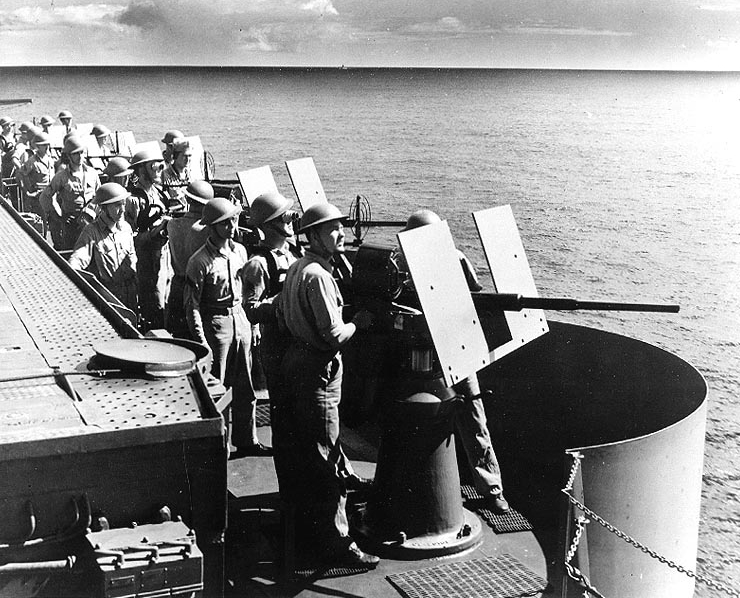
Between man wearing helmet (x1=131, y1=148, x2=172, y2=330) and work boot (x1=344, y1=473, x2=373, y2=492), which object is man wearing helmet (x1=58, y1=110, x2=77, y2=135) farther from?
work boot (x1=344, y1=473, x2=373, y2=492)

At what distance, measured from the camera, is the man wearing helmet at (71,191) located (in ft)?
44.4

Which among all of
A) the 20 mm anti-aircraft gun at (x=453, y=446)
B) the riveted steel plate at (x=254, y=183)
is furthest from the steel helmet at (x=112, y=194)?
the 20 mm anti-aircraft gun at (x=453, y=446)

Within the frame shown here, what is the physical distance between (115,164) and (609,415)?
21.5 ft

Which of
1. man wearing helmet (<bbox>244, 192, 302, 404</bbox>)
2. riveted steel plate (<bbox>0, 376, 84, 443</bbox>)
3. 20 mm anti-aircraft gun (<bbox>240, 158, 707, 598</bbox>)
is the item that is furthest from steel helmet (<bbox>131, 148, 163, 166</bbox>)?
riveted steel plate (<bbox>0, 376, 84, 443</bbox>)

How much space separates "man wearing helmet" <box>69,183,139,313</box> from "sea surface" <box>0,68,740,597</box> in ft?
31.0

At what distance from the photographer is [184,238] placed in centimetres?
952

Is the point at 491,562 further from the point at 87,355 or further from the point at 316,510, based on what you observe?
the point at 87,355

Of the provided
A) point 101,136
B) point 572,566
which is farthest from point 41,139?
point 572,566

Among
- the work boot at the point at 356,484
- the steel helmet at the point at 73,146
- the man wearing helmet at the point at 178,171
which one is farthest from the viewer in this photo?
the steel helmet at the point at 73,146

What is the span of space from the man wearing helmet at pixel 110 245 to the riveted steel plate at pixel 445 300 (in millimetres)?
4596

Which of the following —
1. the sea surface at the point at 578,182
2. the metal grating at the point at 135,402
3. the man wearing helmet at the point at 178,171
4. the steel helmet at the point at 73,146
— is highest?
the steel helmet at the point at 73,146

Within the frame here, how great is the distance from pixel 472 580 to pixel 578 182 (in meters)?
52.0

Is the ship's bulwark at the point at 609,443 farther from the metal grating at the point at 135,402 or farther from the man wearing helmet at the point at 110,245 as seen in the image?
the man wearing helmet at the point at 110,245

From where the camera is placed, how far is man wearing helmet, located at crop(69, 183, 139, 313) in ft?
31.3
